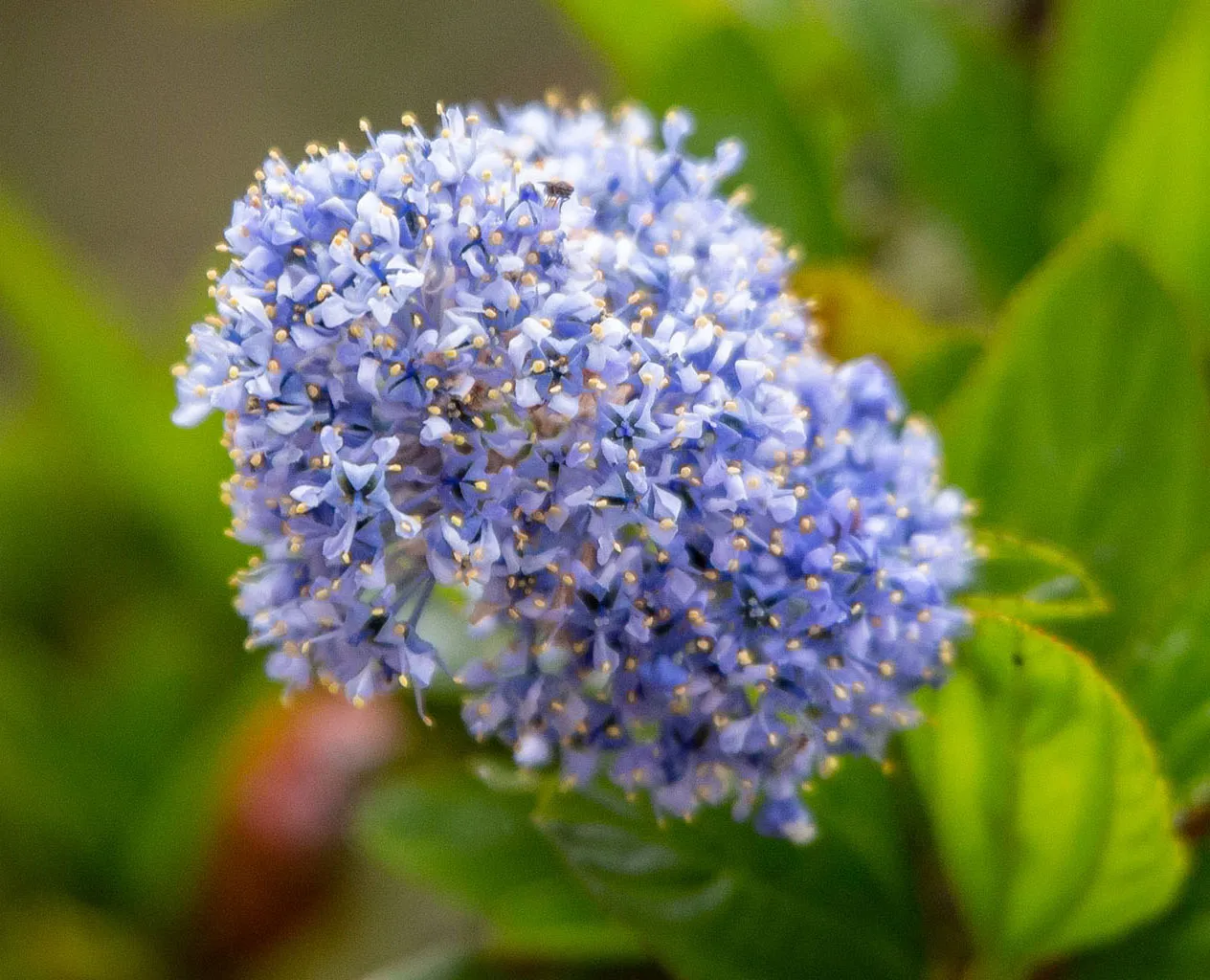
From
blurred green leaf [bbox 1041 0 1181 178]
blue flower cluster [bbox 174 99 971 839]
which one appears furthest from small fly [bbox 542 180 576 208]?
blurred green leaf [bbox 1041 0 1181 178]

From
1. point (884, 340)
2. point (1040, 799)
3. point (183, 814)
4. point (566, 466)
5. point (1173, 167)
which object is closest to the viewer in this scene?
point (566, 466)

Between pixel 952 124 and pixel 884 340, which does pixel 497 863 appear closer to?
pixel 884 340

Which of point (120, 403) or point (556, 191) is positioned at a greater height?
point (120, 403)

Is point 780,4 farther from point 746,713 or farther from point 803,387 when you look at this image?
point 746,713

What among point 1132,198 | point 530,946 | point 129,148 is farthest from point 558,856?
point 129,148

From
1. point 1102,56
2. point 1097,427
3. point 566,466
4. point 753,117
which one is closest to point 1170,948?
point 1097,427

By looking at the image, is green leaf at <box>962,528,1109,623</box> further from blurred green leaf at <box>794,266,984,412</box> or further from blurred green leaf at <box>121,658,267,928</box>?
blurred green leaf at <box>121,658,267,928</box>

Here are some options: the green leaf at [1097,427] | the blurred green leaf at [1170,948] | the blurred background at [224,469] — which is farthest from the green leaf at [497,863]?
the green leaf at [1097,427]
